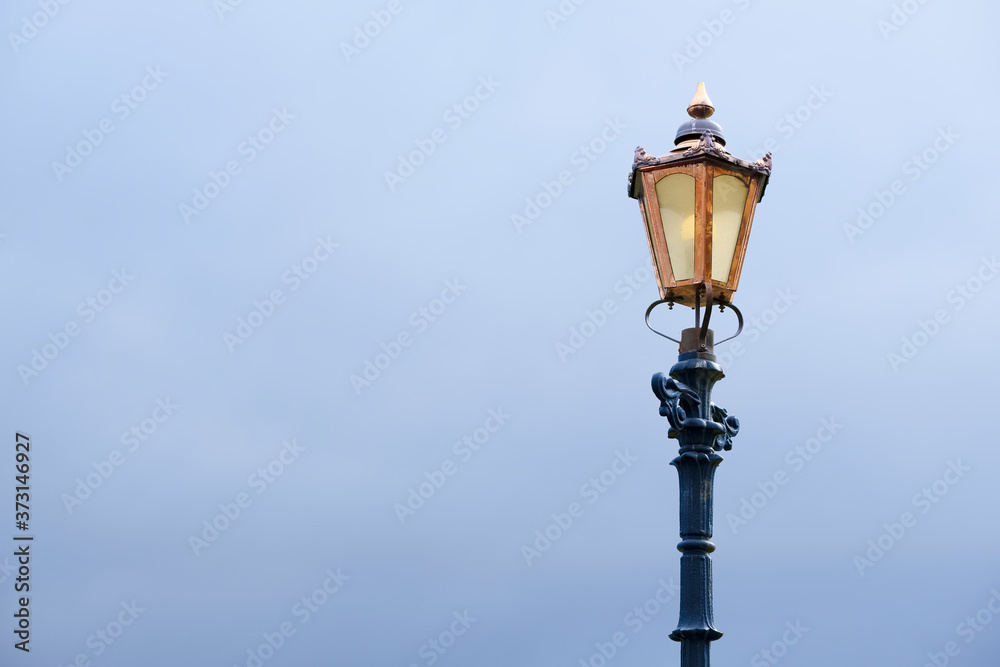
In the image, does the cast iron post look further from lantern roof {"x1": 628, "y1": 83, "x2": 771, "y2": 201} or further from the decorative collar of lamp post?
lantern roof {"x1": 628, "y1": 83, "x2": 771, "y2": 201}

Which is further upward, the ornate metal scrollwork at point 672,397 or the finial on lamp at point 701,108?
the finial on lamp at point 701,108

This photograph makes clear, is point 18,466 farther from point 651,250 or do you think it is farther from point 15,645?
point 651,250

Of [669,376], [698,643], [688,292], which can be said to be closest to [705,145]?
[688,292]

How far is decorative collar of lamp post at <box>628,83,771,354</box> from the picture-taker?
6820 mm

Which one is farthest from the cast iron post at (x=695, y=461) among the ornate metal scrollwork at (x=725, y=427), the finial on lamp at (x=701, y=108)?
the finial on lamp at (x=701, y=108)

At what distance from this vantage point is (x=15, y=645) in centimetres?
1894

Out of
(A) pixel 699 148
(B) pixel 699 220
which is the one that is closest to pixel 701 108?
(A) pixel 699 148

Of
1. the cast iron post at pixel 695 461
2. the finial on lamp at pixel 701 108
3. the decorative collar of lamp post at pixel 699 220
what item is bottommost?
the cast iron post at pixel 695 461

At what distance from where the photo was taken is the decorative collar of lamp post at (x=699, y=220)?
6.82 m

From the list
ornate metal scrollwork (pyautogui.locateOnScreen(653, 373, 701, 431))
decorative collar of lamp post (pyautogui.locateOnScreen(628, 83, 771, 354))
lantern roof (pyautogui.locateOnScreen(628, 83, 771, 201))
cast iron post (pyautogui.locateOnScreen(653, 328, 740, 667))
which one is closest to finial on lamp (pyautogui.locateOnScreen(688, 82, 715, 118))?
lantern roof (pyautogui.locateOnScreen(628, 83, 771, 201))

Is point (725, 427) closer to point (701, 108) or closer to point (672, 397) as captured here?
point (672, 397)

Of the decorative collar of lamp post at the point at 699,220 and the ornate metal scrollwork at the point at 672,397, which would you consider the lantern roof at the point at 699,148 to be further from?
the ornate metal scrollwork at the point at 672,397

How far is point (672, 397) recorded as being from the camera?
6.60 meters

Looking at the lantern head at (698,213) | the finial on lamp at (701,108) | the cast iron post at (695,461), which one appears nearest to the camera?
the cast iron post at (695,461)
